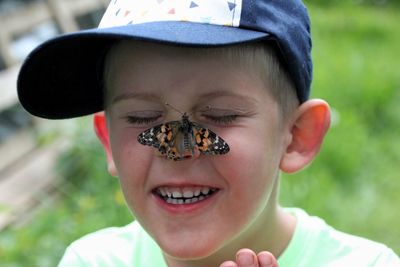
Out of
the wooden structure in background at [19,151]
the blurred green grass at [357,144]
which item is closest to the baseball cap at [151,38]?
the blurred green grass at [357,144]

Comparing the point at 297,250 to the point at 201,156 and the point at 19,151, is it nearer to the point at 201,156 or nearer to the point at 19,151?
the point at 201,156

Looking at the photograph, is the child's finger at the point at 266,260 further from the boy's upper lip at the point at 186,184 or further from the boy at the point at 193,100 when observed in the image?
the boy's upper lip at the point at 186,184

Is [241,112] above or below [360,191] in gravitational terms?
above

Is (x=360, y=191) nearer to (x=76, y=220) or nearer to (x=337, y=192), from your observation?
(x=337, y=192)

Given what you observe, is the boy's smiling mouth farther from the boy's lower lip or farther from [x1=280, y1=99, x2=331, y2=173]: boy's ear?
[x1=280, y1=99, x2=331, y2=173]: boy's ear

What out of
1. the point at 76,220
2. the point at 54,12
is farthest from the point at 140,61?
the point at 54,12

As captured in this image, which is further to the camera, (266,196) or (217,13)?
(266,196)

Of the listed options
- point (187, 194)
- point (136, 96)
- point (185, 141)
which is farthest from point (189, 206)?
point (136, 96)
